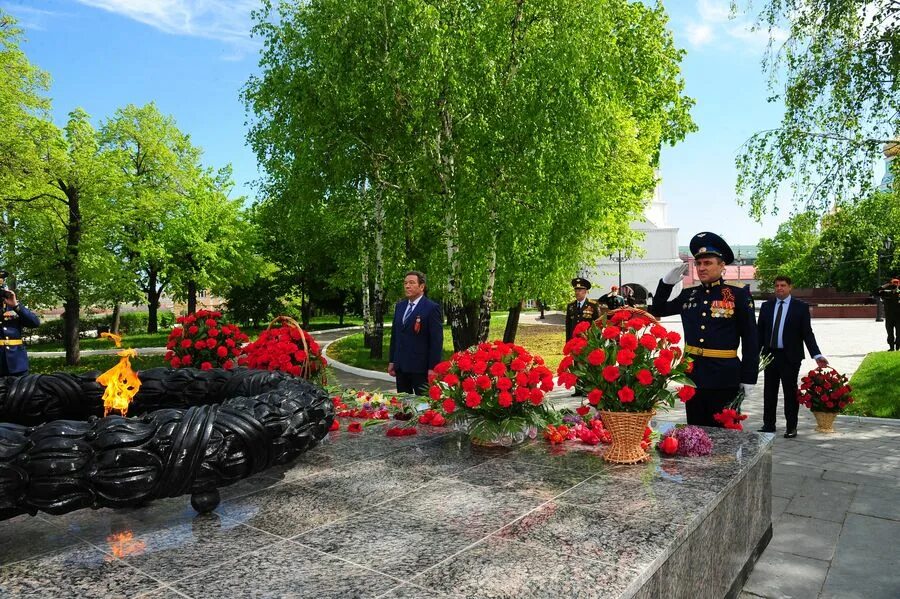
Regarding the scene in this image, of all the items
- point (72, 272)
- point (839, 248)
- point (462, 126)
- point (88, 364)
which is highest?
point (462, 126)

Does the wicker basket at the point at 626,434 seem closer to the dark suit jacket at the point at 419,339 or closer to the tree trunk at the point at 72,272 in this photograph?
the dark suit jacket at the point at 419,339

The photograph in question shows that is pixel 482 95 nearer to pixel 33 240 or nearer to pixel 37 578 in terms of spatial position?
pixel 37 578

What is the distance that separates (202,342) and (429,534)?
4.87 meters

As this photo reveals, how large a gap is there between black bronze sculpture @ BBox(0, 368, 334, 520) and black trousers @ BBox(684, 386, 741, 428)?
3.61m

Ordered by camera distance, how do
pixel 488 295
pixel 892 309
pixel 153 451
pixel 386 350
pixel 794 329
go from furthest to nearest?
pixel 386 350, pixel 892 309, pixel 488 295, pixel 794 329, pixel 153 451

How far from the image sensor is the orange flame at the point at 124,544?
2793 mm

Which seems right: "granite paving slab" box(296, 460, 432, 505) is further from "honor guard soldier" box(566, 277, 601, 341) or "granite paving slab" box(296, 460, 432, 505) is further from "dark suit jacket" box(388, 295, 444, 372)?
"honor guard soldier" box(566, 277, 601, 341)

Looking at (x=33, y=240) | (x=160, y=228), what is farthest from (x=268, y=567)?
(x=160, y=228)

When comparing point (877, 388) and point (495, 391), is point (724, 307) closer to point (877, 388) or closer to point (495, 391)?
point (495, 391)

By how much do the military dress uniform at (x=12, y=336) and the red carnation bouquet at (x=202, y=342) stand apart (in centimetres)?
387

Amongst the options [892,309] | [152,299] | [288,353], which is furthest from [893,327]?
[152,299]

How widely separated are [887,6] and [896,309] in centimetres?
981

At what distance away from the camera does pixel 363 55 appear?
1474 centimetres

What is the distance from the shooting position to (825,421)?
340 inches
